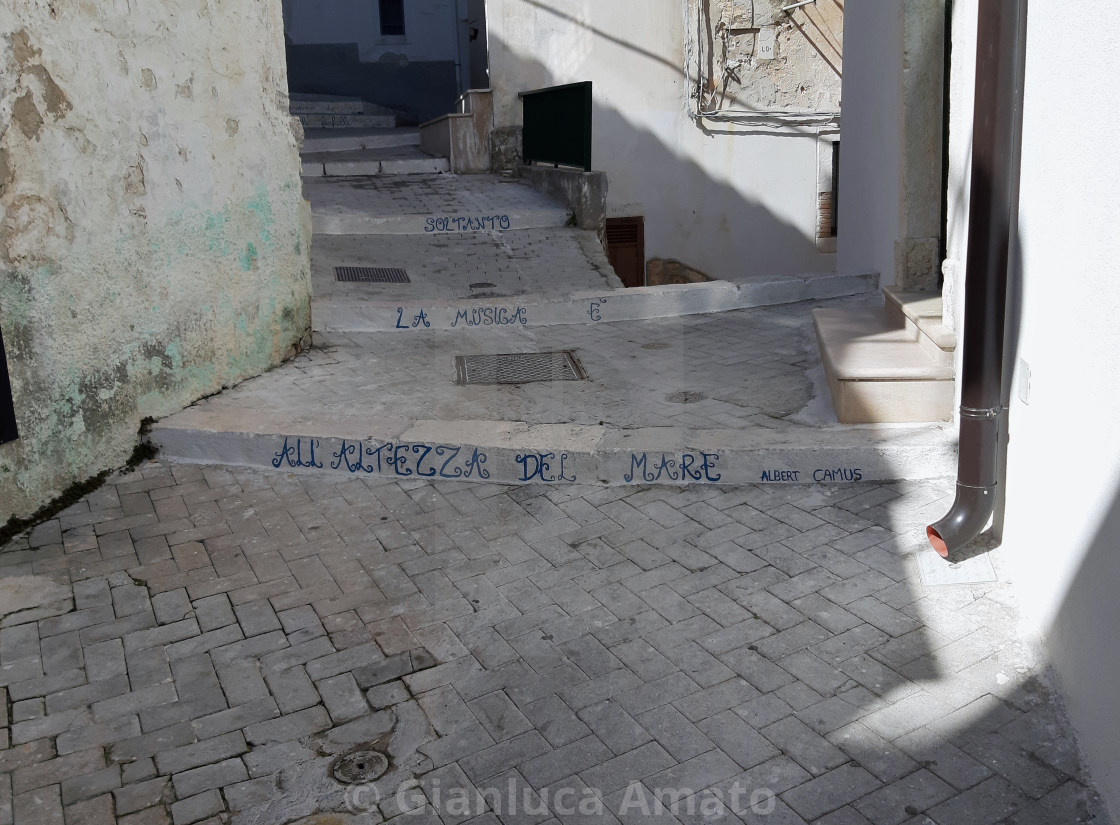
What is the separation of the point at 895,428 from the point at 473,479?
7.25 feet

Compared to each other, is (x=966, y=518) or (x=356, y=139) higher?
(x=356, y=139)

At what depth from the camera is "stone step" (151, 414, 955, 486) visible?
511cm

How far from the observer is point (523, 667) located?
3.74m

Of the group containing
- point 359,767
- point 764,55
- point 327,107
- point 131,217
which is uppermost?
point 764,55

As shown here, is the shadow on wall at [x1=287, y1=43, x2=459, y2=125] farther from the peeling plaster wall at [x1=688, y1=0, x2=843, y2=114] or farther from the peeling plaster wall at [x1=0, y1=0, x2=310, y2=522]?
the peeling plaster wall at [x1=0, y1=0, x2=310, y2=522]

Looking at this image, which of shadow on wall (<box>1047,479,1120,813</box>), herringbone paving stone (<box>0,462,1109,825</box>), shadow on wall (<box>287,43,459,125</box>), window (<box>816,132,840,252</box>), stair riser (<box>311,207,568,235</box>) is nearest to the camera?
shadow on wall (<box>1047,479,1120,813</box>)

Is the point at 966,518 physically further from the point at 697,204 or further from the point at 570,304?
the point at 697,204

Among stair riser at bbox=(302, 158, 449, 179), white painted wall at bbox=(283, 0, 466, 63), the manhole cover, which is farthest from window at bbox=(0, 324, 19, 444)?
white painted wall at bbox=(283, 0, 466, 63)

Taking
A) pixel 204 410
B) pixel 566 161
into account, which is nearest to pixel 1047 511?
pixel 204 410

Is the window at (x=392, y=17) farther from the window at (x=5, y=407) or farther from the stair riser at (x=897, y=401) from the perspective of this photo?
the stair riser at (x=897, y=401)

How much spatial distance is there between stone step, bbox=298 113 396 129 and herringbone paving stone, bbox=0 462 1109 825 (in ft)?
47.2

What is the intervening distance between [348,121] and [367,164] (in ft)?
16.9

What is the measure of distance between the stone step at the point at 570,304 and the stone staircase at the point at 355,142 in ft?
13.5

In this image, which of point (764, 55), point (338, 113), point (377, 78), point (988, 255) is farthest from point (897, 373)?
point (377, 78)
